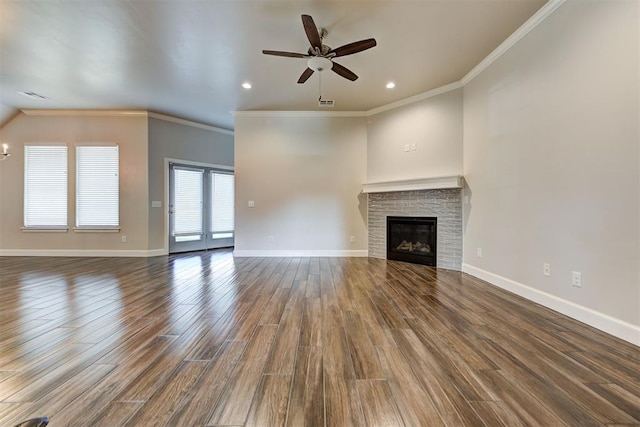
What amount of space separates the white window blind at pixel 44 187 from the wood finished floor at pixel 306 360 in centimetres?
331

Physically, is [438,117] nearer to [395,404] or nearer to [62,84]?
[395,404]

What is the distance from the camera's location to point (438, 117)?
15.1 ft

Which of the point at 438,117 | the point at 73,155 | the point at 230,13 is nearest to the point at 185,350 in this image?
the point at 230,13

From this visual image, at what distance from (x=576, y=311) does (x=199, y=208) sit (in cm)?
701

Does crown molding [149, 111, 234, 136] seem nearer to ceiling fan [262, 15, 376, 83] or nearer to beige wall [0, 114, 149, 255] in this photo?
beige wall [0, 114, 149, 255]

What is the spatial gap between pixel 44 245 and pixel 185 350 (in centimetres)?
629

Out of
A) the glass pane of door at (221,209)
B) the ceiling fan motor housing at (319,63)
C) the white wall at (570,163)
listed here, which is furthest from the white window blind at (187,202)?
the white wall at (570,163)

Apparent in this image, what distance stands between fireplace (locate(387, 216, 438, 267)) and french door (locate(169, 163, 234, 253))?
446 centimetres

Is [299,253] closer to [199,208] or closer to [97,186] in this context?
[199,208]

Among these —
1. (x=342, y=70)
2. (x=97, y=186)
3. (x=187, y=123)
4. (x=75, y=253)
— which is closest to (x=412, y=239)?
(x=342, y=70)

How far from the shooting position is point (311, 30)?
8.29ft

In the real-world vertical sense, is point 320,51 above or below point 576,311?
above

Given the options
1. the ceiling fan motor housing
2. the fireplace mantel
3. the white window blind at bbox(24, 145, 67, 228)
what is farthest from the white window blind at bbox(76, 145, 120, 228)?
the fireplace mantel

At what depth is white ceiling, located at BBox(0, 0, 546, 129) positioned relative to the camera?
275 cm
